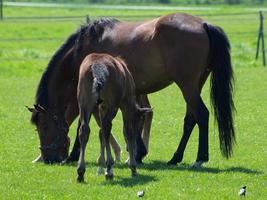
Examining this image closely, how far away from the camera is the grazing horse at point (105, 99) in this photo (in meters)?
8.80

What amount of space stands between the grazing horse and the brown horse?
1.31m

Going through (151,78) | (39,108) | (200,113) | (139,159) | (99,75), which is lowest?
(139,159)

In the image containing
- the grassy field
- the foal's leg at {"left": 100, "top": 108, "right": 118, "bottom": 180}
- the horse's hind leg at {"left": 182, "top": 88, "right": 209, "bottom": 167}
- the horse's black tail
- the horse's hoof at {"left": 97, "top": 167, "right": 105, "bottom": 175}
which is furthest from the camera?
the horse's hind leg at {"left": 182, "top": 88, "right": 209, "bottom": 167}

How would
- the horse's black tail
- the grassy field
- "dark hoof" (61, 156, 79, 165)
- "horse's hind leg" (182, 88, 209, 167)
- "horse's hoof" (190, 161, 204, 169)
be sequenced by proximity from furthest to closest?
"dark hoof" (61, 156, 79, 165) < "horse's hind leg" (182, 88, 209, 167) < "horse's hoof" (190, 161, 204, 169) < the horse's black tail < the grassy field

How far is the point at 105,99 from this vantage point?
8992mm

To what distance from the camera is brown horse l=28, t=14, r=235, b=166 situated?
10.5 m

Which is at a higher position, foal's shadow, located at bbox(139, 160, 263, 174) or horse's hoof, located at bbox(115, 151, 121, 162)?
foal's shadow, located at bbox(139, 160, 263, 174)

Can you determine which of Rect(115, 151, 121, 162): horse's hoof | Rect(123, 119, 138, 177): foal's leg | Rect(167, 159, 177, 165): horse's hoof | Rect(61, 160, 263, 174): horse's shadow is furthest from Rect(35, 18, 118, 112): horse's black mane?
Rect(123, 119, 138, 177): foal's leg

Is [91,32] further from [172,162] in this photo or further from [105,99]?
[105,99]

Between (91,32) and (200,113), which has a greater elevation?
(91,32)

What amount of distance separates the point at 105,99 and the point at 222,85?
2163 mm

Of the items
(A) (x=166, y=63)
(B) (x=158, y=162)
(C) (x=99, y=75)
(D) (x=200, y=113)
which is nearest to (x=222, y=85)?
(D) (x=200, y=113)

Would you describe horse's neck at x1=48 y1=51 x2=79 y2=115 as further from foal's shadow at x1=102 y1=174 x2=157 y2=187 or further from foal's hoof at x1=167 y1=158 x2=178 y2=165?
foal's shadow at x1=102 y1=174 x2=157 y2=187

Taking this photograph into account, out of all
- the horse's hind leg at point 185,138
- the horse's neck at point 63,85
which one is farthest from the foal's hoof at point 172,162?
the horse's neck at point 63,85
